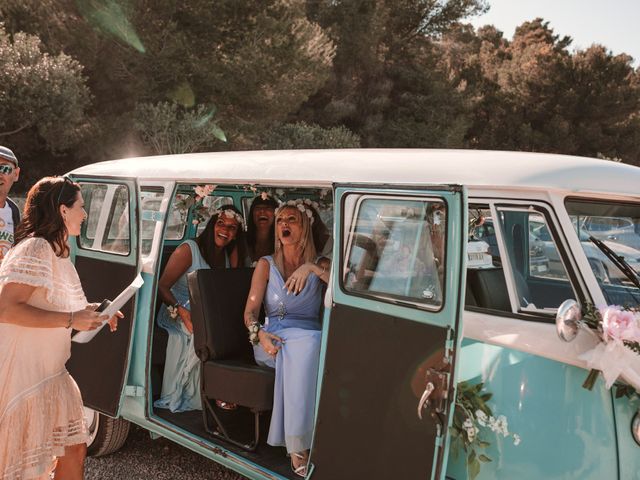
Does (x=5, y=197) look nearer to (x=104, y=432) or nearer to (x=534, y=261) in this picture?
(x=104, y=432)

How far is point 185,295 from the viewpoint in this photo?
5344 millimetres

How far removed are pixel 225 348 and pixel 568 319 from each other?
2.57 m

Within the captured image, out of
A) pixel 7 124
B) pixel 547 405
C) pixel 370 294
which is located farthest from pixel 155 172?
pixel 7 124

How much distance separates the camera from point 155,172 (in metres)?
4.61

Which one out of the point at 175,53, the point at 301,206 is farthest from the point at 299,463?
the point at 175,53

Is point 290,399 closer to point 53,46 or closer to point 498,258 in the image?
point 498,258

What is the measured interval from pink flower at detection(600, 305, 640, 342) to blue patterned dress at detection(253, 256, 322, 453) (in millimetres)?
1775

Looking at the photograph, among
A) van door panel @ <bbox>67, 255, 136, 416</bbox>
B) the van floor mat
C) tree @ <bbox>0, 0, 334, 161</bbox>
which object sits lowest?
the van floor mat

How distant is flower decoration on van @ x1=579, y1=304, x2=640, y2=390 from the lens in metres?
2.48

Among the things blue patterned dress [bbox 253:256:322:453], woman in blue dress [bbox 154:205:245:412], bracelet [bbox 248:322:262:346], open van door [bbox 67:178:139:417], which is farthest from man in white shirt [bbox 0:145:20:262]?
blue patterned dress [bbox 253:256:322:453]

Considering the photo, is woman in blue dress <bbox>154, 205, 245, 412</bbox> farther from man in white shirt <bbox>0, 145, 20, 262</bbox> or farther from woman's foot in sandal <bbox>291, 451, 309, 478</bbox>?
woman's foot in sandal <bbox>291, 451, 309, 478</bbox>

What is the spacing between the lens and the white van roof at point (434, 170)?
287 cm

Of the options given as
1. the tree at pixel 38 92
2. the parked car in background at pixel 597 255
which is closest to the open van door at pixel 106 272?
the parked car in background at pixel 597 255

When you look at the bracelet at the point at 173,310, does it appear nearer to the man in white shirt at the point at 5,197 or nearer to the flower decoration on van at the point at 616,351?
the man in white shirt at the point at 5,197
